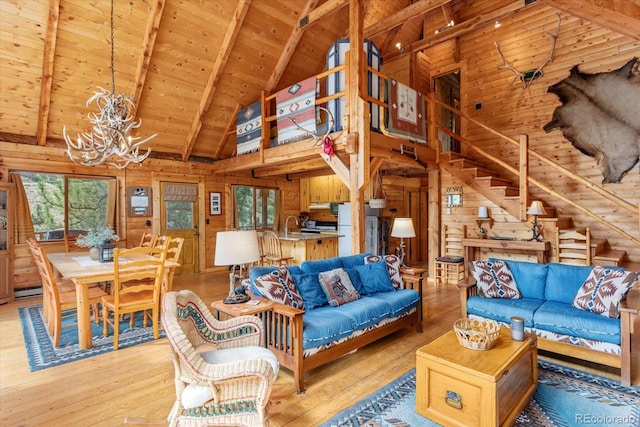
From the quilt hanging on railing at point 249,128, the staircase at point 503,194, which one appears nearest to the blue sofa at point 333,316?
the staircase at point 503,194

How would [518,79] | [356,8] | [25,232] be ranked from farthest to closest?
[518,79]
[25,232]
[356,8]

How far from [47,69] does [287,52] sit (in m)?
3.72

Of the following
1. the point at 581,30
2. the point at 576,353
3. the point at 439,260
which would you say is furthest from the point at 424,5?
the point at 576,353

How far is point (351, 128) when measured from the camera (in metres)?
4.58

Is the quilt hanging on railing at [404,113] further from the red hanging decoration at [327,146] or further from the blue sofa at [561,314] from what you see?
the blue sofa at [561,314]

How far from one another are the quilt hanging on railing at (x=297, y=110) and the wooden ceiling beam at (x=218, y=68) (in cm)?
109

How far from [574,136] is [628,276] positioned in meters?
3.78

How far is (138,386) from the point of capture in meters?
2.66

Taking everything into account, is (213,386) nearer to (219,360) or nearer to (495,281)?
(219,360)

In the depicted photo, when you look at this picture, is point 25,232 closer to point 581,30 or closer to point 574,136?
point 574,136

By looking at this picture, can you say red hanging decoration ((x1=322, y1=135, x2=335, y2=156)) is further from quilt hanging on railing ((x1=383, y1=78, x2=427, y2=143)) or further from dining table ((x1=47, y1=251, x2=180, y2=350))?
dining table ((x1=47, y1=251, x2=180, y2=350))

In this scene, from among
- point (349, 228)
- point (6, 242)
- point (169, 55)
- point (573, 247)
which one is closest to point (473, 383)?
point (573, 247)

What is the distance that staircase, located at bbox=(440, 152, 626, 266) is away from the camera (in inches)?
191

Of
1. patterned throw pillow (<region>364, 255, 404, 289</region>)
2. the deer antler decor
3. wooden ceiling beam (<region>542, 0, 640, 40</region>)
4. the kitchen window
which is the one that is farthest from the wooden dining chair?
the deer antler decor
